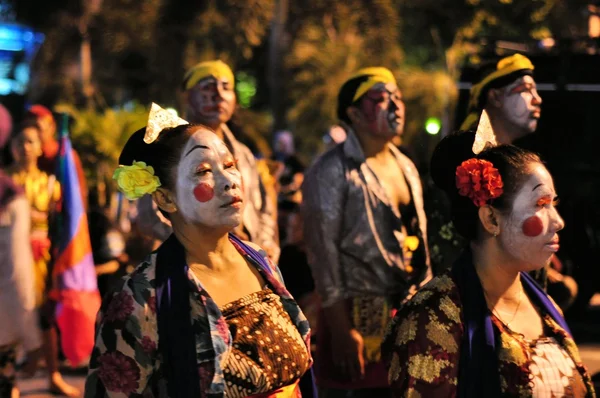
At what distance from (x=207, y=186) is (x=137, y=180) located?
25 centimetres

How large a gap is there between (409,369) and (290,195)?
8.01 metres

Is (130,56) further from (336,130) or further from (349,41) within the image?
(336,130)

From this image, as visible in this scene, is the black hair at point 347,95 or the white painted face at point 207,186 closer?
the white painted face at point 207,186

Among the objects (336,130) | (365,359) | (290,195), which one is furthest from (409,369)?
(290,195)

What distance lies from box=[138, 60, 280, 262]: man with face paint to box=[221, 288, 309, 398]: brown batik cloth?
8.66ft

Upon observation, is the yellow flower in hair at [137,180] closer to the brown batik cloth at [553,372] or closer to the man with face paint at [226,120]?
the brown batik cloth at [553,372]

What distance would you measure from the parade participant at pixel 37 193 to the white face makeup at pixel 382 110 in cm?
300

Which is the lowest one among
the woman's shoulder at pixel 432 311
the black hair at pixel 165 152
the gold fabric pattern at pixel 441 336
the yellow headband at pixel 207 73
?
the gold fabric pattern at pixel 441 336

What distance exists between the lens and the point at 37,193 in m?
9.14

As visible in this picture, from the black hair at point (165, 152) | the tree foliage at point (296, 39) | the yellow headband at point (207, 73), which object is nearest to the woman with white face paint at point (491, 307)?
the black hair at point (165, 152)

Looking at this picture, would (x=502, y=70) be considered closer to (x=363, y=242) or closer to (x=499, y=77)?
(x=499, y=77)

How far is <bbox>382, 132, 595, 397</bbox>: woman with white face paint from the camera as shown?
173 inches

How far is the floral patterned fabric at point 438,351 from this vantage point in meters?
4.38

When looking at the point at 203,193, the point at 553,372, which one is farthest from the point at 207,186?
the point at 553,372
